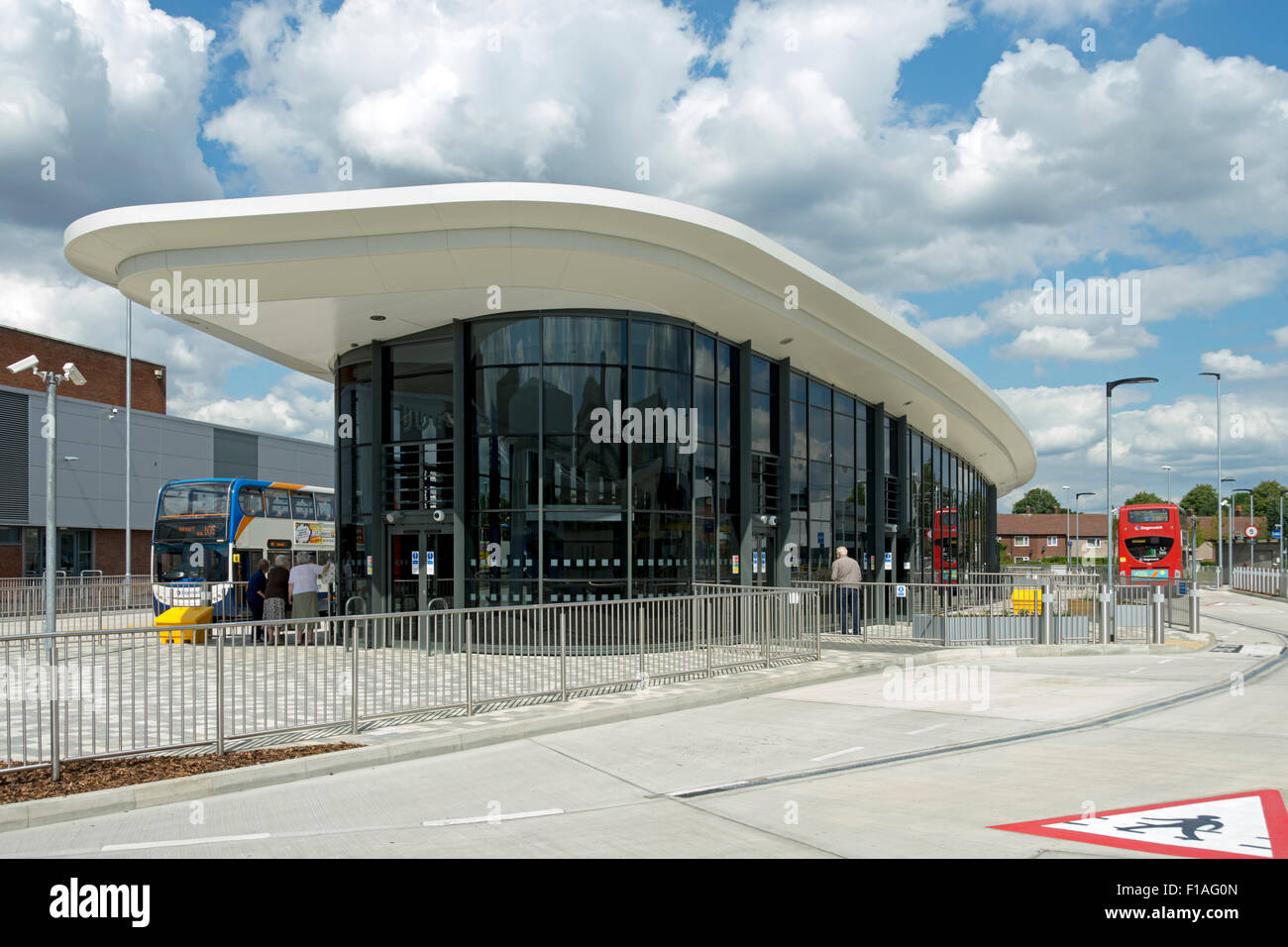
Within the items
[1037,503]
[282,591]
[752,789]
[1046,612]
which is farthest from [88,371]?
[1037,503]

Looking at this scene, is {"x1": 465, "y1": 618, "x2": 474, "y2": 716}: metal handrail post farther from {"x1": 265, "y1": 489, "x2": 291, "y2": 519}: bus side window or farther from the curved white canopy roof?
{"x1": 265, "y1": 489, "x2": 291, "y2": 519}: bus side window

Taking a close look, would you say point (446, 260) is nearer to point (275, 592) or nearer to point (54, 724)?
point (275, 592)

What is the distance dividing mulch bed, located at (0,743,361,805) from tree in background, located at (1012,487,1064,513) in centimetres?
18716

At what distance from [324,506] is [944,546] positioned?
22898mm

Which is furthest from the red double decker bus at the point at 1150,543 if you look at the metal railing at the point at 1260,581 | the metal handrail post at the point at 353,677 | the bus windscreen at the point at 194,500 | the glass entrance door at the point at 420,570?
the metal handrail post at the point at 353,677

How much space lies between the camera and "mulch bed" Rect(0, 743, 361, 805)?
7.56 metres

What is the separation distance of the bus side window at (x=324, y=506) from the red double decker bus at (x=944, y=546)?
69.1 feet

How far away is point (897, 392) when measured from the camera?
27.2 metres

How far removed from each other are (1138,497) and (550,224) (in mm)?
167770

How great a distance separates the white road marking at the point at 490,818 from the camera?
6801mm

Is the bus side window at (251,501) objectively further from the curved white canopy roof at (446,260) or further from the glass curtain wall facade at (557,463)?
the curved white canopy roof at (446,260)

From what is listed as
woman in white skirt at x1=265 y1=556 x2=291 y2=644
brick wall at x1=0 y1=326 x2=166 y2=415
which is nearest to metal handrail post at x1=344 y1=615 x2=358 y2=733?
woman in white skirt at x1=265 y1=556 x2=291 y2=644
